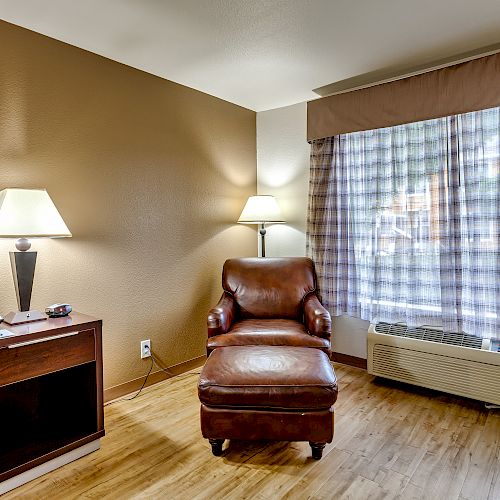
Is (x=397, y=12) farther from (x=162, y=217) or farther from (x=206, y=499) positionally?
(x=206, y=499)

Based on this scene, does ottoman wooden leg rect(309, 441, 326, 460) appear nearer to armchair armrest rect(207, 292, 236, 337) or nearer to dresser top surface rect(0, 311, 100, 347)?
armchair armrest rect(207, 292, 236, 337)

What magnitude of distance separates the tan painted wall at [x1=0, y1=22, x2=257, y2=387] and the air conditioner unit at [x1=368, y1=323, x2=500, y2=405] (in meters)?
1.45

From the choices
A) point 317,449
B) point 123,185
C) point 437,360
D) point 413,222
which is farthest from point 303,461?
point 123,185

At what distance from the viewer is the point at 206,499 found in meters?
1.69

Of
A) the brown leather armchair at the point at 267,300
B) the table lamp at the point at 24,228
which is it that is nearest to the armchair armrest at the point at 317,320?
the brown leather armchair at the point at 267,300

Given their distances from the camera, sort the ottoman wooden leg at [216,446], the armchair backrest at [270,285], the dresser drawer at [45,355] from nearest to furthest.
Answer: the dresser drawer at [45,355], the ottoman wooden leg at [216,446], the armchair backrest at [270,285]

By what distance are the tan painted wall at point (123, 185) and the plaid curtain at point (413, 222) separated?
35.7 inches

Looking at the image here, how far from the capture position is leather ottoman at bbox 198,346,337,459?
1.88 metres

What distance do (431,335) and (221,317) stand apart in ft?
4.82

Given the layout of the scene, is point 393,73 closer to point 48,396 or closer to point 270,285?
point 270,285

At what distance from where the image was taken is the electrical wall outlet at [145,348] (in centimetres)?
282

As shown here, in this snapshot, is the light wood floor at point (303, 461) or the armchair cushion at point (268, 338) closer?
the light wood floor at point (303, 461)

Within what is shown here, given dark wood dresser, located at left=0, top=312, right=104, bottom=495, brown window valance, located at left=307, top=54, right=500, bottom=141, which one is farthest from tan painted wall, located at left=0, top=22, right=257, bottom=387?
brown window valance, located at left=307, top=54, right=500, bottom=141

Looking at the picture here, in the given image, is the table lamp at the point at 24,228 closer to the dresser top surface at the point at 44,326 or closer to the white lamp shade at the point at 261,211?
the dresser top surface at the point at 44,326
